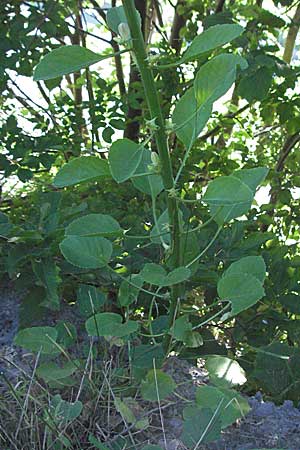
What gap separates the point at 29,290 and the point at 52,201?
0.70 feet

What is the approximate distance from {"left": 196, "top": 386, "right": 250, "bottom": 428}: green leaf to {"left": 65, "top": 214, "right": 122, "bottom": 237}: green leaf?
1.01 ft

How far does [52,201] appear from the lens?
1683 millimetres

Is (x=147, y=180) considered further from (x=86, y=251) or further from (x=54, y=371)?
(x=54, y=371)

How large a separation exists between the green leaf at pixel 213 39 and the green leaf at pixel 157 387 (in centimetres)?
54

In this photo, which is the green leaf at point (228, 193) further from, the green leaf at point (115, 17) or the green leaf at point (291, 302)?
the green leaf at point (291, 302)

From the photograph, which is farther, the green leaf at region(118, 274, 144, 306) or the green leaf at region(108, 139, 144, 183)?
the green leaf at region(118, 274, 144, 306)

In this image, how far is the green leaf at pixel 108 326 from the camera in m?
1.23

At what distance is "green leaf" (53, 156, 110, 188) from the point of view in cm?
109

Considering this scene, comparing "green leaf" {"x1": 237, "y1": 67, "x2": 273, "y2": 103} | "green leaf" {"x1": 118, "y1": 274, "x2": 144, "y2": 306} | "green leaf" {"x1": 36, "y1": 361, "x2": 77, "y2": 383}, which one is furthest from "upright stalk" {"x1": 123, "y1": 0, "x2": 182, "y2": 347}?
"green leaf" {"x1": 237, "y1": 67, "x2": 273, "y2": 103}

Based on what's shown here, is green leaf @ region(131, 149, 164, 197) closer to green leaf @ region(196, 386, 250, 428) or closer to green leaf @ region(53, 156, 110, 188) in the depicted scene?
green leaf @ region(53, 156, 110, 188)

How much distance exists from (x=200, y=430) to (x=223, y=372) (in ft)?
0.59

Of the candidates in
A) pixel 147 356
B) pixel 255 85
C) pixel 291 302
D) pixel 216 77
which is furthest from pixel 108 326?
pixel 255 85

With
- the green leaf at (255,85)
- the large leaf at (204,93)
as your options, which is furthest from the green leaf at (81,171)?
the green leaf at (255,85)

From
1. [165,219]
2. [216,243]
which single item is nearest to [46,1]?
[216,243]
